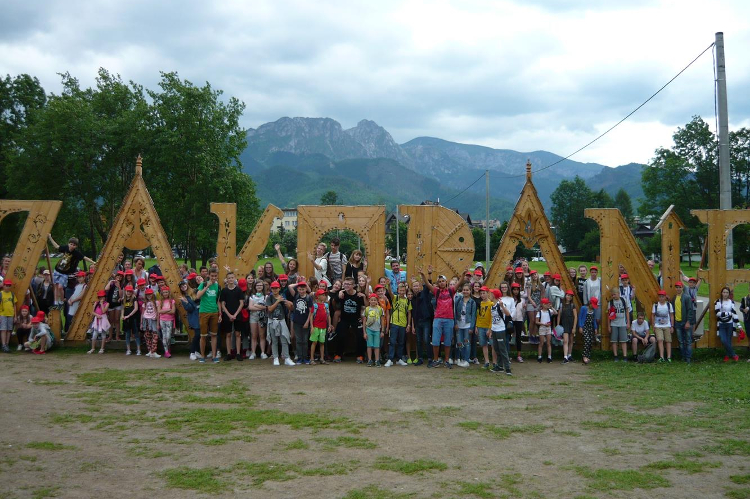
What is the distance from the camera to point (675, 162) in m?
48.3

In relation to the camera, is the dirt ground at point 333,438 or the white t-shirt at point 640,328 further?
the white t-shirt at point 640,328

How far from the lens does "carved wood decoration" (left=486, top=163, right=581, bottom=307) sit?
43.1 ft

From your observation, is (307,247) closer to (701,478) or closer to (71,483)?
(71,483)

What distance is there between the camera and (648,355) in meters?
12.0

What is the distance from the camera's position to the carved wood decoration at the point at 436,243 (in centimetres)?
1329

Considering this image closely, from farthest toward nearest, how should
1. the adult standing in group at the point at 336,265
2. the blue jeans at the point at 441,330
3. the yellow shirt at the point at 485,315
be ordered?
the adult standing in group at the point at 336,265, the blue jeans at the point at 441,330, the yellow shirt at the point at 485,315

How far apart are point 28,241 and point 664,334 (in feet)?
46.3

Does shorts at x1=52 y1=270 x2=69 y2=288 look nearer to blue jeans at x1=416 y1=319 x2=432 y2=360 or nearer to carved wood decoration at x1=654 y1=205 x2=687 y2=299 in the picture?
blue jeans at x1=416 y1=319 x2=432 y2=360

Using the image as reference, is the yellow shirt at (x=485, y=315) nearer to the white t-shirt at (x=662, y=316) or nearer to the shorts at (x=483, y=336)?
the shorts at (x=483, y=336)

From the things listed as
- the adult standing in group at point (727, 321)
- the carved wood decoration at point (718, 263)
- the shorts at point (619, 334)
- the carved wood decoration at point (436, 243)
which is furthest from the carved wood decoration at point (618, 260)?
the carved wood decoration at point (436, 243)

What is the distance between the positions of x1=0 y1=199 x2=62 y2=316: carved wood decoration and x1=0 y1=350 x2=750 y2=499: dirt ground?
2.95 m

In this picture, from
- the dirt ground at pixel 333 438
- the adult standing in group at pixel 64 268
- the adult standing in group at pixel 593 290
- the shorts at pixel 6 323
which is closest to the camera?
the dirt ground at pixel 333 438

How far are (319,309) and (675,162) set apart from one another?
4568 cm

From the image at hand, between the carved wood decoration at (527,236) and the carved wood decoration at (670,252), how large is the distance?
2110 mm
